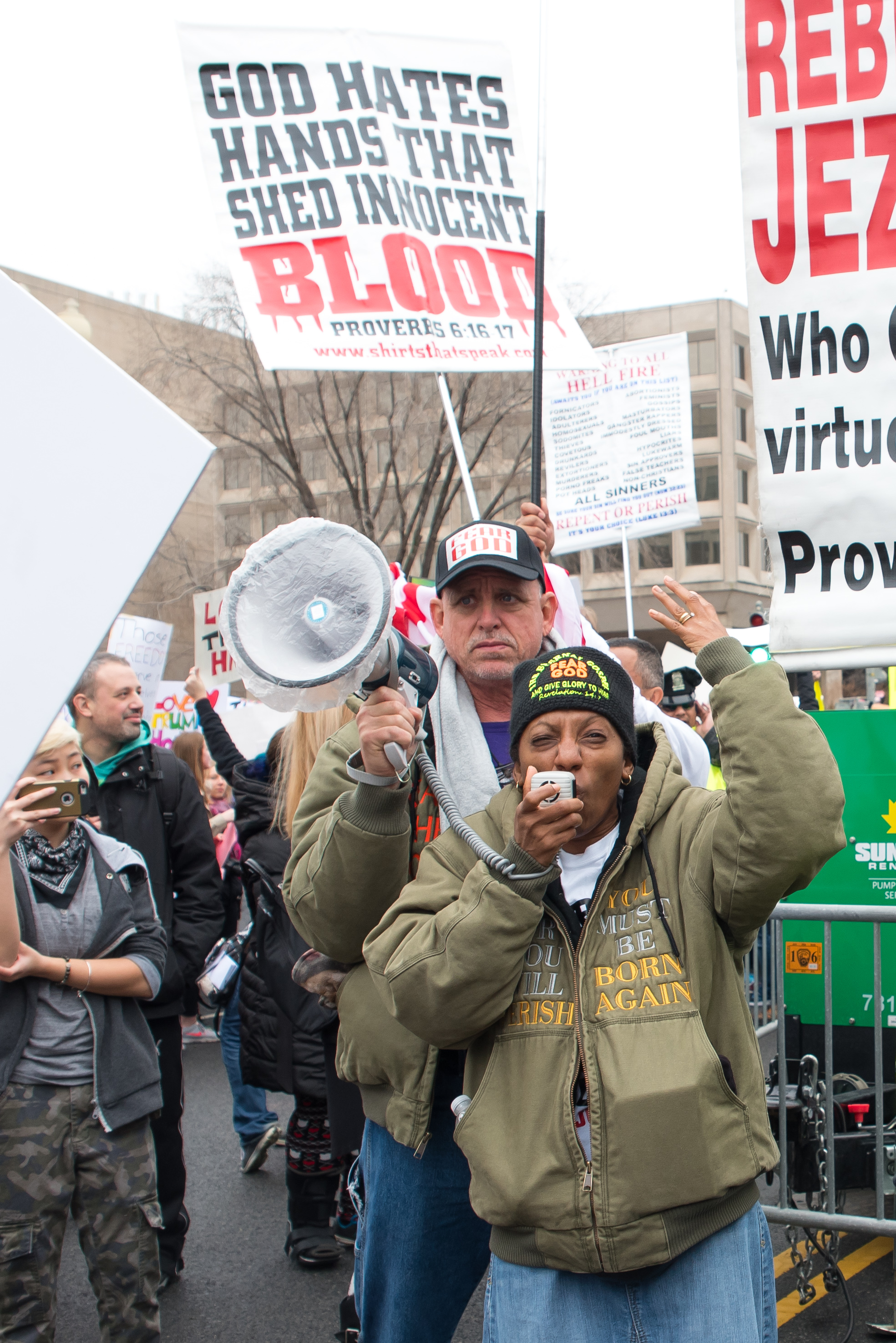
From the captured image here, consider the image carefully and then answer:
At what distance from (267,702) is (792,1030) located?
278cm

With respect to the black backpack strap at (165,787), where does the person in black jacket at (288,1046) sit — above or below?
below

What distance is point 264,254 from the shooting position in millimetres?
4254

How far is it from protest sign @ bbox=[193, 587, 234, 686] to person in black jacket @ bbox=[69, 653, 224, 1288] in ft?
8.27

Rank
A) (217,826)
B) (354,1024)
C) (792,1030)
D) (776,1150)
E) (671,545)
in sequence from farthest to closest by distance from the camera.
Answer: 1. (671,545)
2. (217,826)
3. (792,1030)
4. (354,1024)
5. (776,1150)

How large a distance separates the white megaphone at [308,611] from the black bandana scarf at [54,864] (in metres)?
1.77

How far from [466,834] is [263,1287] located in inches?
116

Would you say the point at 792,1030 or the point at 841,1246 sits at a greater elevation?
the point at 792,1030

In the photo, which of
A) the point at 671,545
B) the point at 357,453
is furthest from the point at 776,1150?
the point at 671,545

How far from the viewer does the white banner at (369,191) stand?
4188 mm

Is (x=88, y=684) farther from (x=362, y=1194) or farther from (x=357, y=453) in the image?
(x=357, y=453)

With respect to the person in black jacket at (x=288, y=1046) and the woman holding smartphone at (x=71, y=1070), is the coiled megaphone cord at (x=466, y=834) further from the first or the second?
the person in black jacket at (x=288, y=1046)

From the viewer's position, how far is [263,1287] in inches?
167

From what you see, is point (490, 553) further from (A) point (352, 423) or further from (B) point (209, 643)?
(A) point (352, 423)

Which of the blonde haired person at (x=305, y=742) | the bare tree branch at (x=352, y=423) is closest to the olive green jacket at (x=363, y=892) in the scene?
the blonde haired person at (x=305, y=742)
